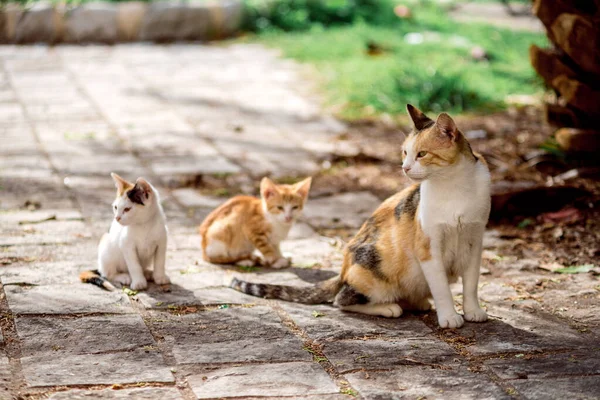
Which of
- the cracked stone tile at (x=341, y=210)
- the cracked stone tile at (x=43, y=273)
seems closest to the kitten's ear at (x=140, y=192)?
the cracked stone tile at (x=43, y=273)

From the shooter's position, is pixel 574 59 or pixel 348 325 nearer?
pixel 348 325

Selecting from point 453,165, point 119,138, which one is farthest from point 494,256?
point 119,138

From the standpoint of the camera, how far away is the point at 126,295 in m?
4.84

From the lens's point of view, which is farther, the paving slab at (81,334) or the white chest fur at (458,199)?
the white chest fur at (458,199)

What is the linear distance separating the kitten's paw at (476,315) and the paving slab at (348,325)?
22 centimetres

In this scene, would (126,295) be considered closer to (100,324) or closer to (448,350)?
(100,324)

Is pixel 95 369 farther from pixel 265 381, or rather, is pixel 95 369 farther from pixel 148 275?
pixel 148 275

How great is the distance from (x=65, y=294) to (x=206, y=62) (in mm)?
7520

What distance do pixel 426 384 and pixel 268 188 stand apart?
2.14m

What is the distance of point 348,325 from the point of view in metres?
4.49

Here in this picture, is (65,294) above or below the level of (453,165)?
below

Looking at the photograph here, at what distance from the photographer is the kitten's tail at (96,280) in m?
4.89

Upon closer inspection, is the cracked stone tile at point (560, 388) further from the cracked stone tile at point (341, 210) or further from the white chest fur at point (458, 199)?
the cracked stone tile at point (341, 210)

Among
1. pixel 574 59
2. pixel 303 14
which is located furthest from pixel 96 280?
pixel 303 14
